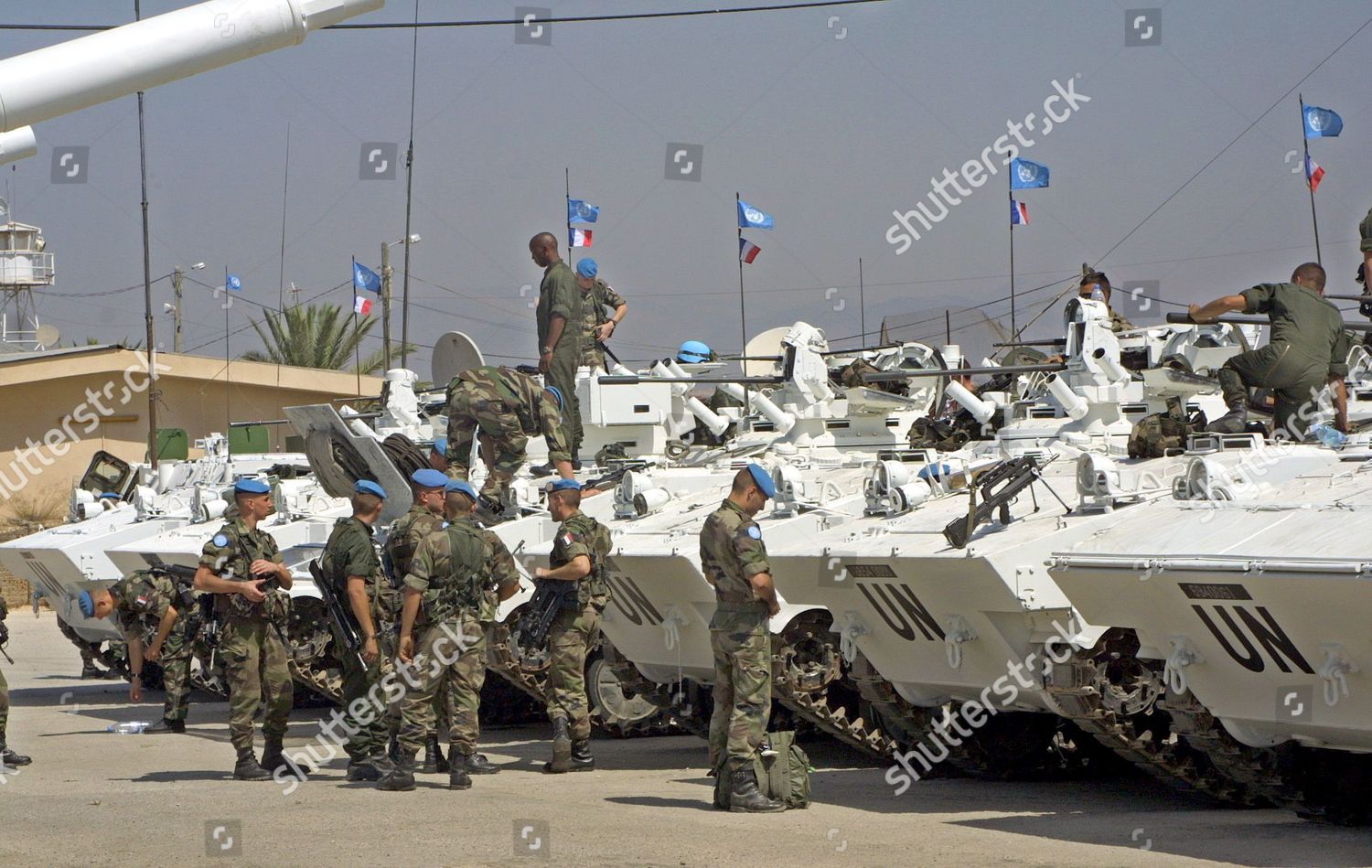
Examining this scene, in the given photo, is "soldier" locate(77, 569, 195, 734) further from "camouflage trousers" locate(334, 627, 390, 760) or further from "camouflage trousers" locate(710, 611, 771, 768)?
"camouflage trousers" locate(710, 611, 771, 768)

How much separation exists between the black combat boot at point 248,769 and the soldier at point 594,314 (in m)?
6.06

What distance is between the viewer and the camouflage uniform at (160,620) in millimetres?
14055

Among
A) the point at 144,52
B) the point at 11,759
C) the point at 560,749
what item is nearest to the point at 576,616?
the point at 560,749

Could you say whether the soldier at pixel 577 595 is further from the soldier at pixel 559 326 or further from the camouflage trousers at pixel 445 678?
the soldier at pixel 559 326

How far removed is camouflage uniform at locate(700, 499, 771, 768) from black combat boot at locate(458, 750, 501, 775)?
5.48 feet

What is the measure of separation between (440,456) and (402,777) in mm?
4220

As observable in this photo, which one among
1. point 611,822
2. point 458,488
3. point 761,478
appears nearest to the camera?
point 611,822

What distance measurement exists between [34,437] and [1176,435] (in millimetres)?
26594

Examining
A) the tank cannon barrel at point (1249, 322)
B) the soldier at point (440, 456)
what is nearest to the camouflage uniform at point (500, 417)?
the soldier at point (440, 456)

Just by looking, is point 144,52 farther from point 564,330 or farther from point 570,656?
point 564,330

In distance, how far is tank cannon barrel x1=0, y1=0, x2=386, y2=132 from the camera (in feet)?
15.2

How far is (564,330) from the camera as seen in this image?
1512 cm

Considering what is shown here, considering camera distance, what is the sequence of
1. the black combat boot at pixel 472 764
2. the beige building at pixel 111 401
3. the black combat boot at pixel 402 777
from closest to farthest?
the black combat boot at pixel 402 777 < the black combat boot at pixel 472 764 < the beige building at pixel 111 401

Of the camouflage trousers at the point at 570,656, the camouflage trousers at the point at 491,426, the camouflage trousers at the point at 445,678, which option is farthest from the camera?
the camouflage trousers at the point at 491,426
